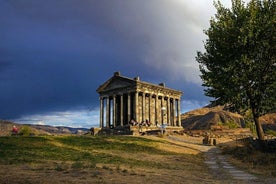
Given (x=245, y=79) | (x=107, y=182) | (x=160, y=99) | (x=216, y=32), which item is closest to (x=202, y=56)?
(x=216, y=32)

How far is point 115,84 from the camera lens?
66.4 metres

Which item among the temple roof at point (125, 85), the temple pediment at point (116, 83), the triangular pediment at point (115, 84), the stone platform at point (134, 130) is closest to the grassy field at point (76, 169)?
the stone platform at point (134, 130)

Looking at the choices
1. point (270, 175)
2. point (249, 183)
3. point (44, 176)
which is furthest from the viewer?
point (270, 175)

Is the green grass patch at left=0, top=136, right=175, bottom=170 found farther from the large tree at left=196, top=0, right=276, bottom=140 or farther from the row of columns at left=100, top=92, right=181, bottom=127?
the row of columns at left=100, top=92, right=181, bottom=127

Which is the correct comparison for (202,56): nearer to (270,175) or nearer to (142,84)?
(270,175)

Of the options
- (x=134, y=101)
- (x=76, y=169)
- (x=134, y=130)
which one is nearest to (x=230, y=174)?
(x=76, y=169)

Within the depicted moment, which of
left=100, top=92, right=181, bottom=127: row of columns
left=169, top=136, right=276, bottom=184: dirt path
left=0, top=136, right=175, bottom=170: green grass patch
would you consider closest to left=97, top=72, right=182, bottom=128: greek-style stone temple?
Answer: left=100, top=92, right=181, bottom=127: row of columns

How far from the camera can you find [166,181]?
1240 centimetres

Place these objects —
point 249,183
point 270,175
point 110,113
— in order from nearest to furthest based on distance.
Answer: point 249,183 → point 270,175 → point 110,113

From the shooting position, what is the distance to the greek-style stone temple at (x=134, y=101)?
63.7 meters

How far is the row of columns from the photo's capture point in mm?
64125

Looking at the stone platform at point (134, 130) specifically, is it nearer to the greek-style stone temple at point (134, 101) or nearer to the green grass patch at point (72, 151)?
the greek-style stone temple at point (134, 101)

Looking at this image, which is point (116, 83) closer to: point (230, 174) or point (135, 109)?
point (135, 109)

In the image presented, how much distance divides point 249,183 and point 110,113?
56.8 meters
